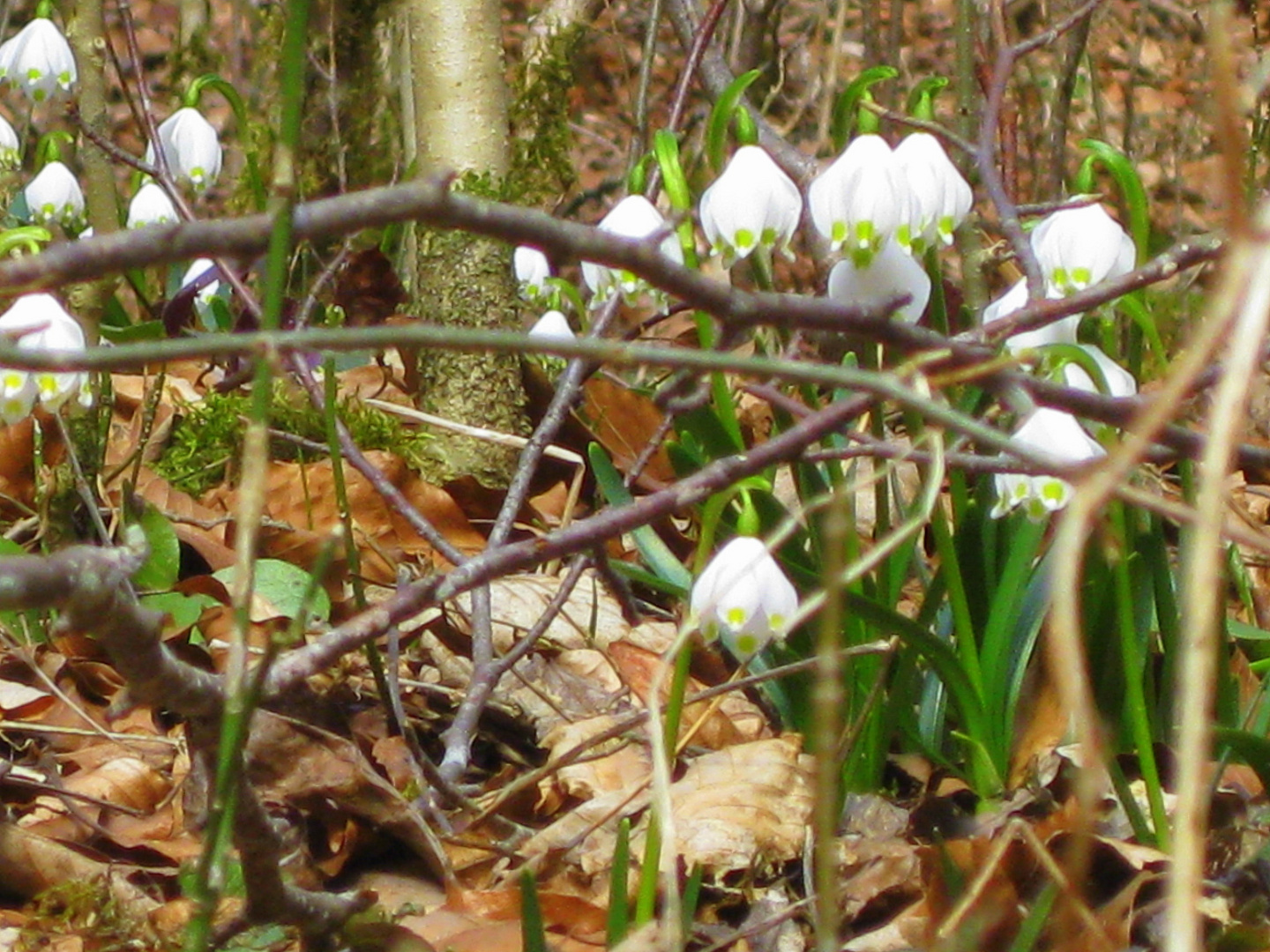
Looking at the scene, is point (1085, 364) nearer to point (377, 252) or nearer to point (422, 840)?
point (422, 840)

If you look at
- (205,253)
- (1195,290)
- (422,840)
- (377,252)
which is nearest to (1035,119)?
(1195,290)

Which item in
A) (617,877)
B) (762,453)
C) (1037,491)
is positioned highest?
(762,453)

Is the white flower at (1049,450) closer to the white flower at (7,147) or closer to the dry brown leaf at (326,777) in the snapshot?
the dry brown leaf at (326,777)

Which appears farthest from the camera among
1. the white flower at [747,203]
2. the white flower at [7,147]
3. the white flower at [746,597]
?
the white flower at [7,147]

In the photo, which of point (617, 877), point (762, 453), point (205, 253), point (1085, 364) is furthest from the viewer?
point (1085, 364)

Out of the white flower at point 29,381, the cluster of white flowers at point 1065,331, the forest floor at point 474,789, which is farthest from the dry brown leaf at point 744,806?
the white flower at point 29,381

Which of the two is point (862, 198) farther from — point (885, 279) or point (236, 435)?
point (236, 435)
